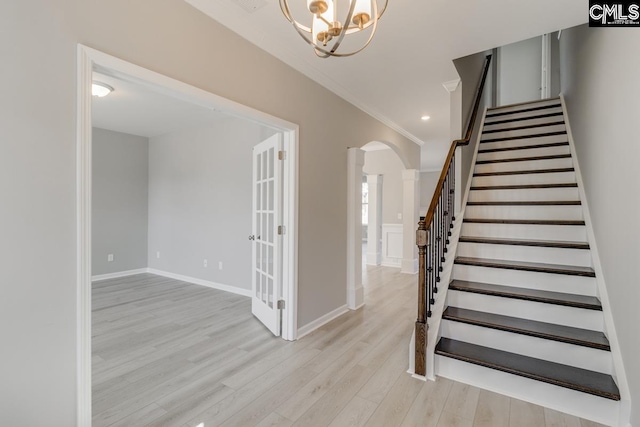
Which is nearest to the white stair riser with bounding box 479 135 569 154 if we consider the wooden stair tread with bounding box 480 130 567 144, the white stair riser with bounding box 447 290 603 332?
the wooden stair tread with bounding box 480 130 567 144

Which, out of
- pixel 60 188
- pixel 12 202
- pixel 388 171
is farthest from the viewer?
pixel 388 171

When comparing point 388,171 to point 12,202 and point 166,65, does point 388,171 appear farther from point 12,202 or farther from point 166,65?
point 12,202

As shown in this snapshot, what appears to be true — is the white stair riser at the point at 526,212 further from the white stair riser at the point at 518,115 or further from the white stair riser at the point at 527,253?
the white stair riser at the point at 518,115

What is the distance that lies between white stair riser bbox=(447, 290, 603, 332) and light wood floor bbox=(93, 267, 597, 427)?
2.14 ft

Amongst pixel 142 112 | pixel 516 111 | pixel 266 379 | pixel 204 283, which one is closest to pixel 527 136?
pixel 516 111

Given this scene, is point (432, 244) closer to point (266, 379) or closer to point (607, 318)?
point (607, 318)

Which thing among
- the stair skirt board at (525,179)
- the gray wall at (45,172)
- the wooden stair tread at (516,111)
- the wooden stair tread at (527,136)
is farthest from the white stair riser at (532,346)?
the wooden stair tread at (516,111)

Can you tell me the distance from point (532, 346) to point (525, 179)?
2.05 metres

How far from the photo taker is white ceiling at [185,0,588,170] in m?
2.10

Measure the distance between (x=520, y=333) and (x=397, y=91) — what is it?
2764mm

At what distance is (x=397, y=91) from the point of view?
3.54m

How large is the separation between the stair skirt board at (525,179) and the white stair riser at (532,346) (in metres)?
1.98

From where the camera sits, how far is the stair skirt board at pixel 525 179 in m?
3.24

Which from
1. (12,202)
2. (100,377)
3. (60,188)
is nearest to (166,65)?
(60,188)
